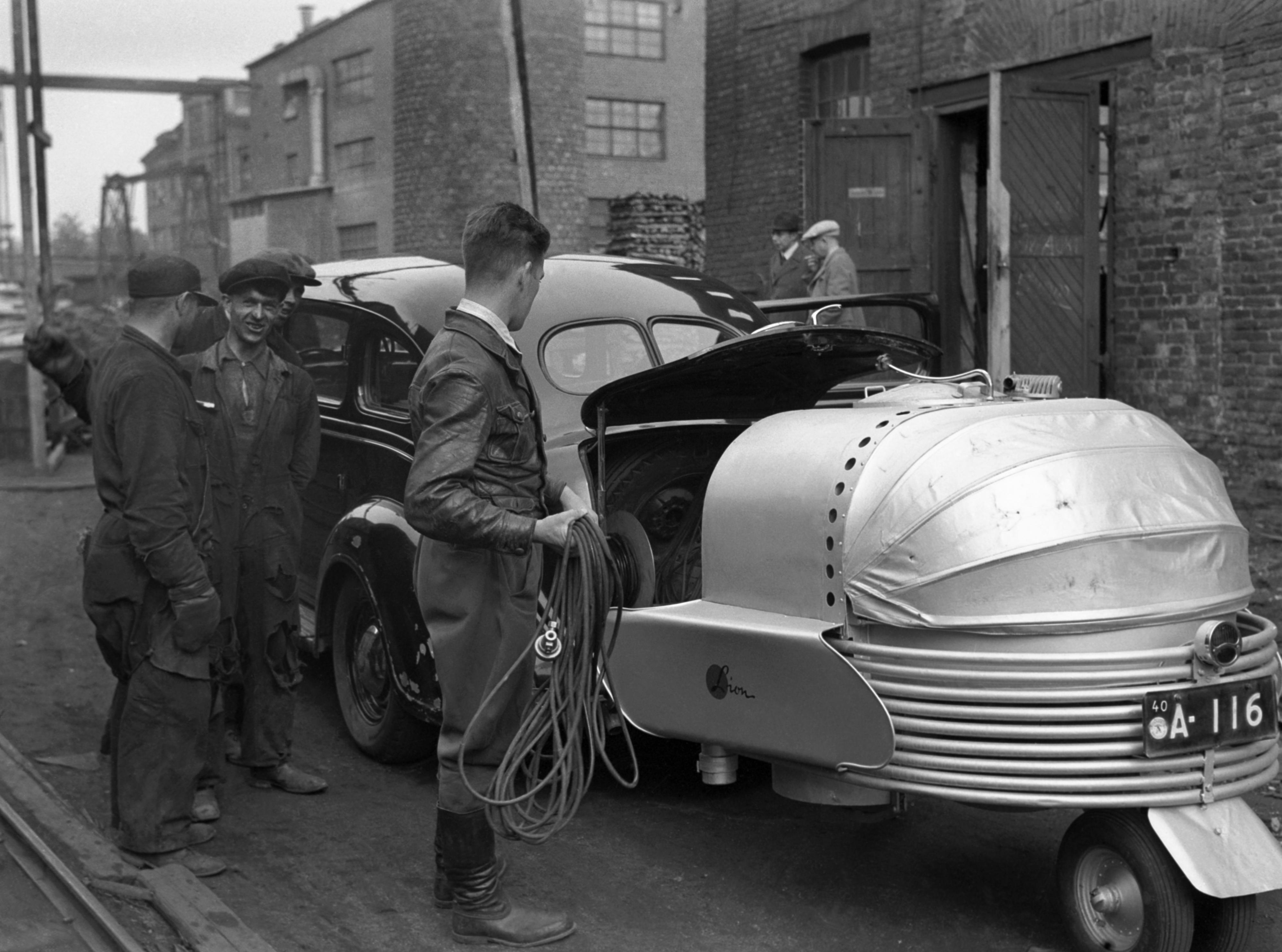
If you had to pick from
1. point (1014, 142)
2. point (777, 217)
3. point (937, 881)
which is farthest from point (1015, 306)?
point (937, 881)

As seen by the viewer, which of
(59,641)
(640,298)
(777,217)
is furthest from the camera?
(777,217)

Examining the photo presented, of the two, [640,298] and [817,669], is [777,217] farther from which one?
[817,669]

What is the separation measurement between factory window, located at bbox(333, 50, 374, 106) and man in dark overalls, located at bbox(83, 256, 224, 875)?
34.1m

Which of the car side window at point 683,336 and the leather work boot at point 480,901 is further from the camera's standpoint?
the car side window at point 683,336

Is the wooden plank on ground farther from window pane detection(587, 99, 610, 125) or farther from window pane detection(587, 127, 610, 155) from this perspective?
window pane detection(587, 99, 610, 125)

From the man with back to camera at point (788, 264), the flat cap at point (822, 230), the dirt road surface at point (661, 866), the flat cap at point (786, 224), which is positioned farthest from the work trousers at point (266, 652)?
the flat cap at point (786, 224)

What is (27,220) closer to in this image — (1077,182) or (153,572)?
(1077,182)

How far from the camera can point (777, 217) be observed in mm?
12344

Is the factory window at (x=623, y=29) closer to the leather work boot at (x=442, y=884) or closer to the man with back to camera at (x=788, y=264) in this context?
the man with back to camera at (x=788, y=264)

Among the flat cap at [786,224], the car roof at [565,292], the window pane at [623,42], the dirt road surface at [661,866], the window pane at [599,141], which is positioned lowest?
the dirt road surface at [661,866]

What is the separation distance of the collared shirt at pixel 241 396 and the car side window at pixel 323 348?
0.91m

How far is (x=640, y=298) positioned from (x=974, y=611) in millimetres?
3141

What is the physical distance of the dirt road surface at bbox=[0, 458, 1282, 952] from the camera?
4.49 metres

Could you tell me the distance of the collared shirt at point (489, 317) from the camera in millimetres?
4438
